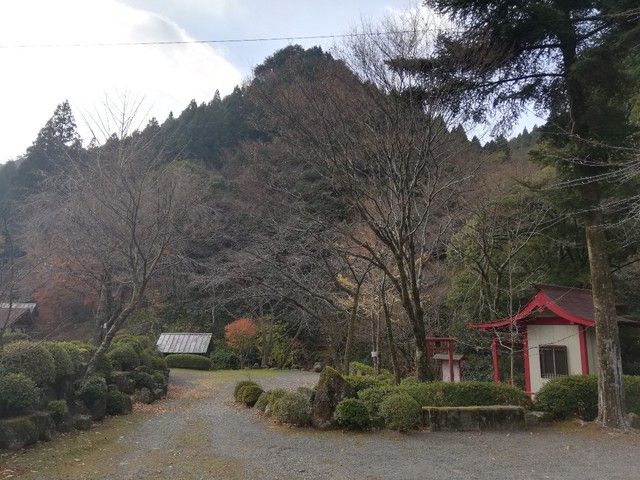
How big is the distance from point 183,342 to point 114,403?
538 inches

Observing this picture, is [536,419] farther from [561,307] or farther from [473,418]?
[561,307]

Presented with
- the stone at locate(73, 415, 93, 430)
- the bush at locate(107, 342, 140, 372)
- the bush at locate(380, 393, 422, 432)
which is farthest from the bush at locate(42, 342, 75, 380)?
the bush at locate(380, 393, 422, 432)

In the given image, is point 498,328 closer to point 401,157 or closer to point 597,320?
point 597,320

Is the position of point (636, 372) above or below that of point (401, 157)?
below

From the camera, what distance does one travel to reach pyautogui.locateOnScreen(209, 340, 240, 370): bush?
75.5ft

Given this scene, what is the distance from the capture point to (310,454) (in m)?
6.47

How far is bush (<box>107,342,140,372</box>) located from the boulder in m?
6.14

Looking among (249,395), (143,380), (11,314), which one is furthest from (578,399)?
(11,314)

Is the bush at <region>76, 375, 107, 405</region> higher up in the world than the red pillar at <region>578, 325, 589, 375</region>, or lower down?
lower down

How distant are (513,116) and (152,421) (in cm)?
941

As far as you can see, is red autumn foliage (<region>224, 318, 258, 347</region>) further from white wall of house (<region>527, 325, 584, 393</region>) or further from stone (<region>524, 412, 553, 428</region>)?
stone (<region>524, 412, 553, 428</region>)

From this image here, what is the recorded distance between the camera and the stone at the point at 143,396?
11591 millimetres

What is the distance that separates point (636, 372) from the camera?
12945mm

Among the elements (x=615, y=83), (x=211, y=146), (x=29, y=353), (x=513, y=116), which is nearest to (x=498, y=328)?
(x=513, y=116)
